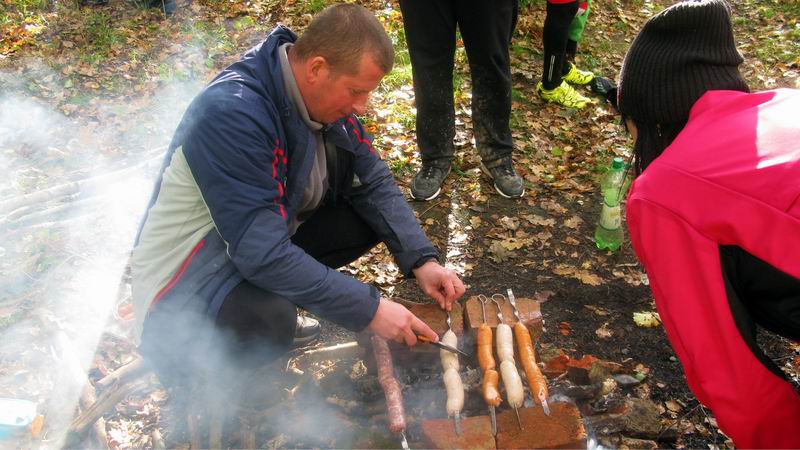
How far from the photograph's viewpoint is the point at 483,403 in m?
2.84

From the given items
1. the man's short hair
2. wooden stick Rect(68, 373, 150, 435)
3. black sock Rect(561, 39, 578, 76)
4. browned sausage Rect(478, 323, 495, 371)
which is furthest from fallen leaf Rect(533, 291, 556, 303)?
black sock Rect(561, 39, 578, 76)

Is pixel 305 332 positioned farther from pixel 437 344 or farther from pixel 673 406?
pixel 673 406

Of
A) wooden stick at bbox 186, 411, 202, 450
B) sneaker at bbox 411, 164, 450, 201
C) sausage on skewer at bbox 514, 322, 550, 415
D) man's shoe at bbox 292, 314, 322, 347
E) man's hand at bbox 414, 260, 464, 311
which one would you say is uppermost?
man's hand at bbox 414, 260, 464, 311

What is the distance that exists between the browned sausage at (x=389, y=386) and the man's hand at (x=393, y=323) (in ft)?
0.48

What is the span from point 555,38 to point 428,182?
8.02ft

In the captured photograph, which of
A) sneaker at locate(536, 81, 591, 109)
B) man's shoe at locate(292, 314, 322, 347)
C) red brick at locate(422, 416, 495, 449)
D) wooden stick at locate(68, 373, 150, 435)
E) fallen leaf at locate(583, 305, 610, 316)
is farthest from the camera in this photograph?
sneaker at locate(536, 81, 591, 109)

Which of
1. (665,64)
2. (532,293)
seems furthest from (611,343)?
(665,64)

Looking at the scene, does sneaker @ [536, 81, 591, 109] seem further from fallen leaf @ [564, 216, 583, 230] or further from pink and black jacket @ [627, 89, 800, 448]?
pink and black jacket @ [627, 89, 800, 448]

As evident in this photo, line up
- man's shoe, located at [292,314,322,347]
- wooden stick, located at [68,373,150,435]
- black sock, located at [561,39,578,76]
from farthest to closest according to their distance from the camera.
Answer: black sock, located at [561,39,578,76] → man's shoe, located at [292,314,322,347] → wooden stick, located at [68,373,150,435]

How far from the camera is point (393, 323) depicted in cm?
273

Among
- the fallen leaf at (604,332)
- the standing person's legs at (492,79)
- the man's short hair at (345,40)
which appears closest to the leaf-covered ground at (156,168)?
the fallen leaf at (604,332)

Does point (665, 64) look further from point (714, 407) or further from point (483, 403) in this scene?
point (483, 403)

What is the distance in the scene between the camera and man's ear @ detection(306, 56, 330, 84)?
8.49ft

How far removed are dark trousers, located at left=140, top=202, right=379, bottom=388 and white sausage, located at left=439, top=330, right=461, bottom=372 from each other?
818mm
